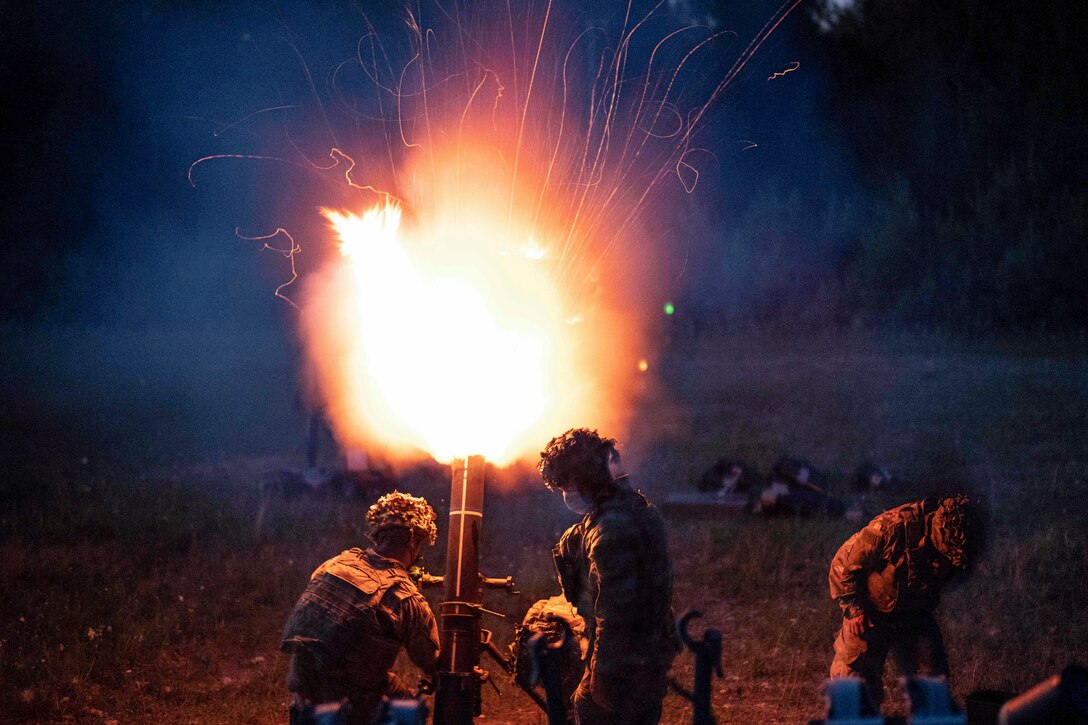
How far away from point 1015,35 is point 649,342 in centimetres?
1076

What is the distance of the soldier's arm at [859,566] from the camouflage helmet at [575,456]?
1.95 m

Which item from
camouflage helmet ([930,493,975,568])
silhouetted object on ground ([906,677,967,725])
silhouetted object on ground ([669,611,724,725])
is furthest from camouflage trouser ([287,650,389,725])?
camouflage helmet ([930,493,975,568])

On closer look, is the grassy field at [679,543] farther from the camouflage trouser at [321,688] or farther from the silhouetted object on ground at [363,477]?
the camouflage trouser at [321,688]

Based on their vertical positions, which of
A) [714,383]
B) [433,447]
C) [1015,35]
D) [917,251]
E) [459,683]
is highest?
[1015,35]

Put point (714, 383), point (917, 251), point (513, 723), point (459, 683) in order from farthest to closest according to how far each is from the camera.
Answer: point (917, 251) < point (714, 383) < point (513, 723) < point (459, 683)

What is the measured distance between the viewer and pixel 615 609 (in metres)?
4.51

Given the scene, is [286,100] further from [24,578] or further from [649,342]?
[24,578]

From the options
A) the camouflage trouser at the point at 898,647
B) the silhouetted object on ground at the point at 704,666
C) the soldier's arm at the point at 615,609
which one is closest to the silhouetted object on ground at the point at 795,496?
the camouflage trouser at the point at 898,647

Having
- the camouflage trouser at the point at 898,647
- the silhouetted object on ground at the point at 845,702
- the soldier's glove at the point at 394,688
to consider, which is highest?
the silhouetted object on ground at the point at 845,702

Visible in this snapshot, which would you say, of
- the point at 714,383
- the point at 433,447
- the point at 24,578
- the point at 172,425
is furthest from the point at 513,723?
the point at 172,425

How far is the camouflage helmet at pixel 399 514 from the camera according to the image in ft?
17.1

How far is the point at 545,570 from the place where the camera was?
Result: 11.1 meters

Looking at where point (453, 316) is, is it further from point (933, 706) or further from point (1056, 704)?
point (1056, 704)

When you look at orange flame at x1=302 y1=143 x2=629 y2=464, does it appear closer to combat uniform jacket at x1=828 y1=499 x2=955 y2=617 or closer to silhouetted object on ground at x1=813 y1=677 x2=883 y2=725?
combat uniform jacket at x1=828 y1=499 x2=955 y2=617
